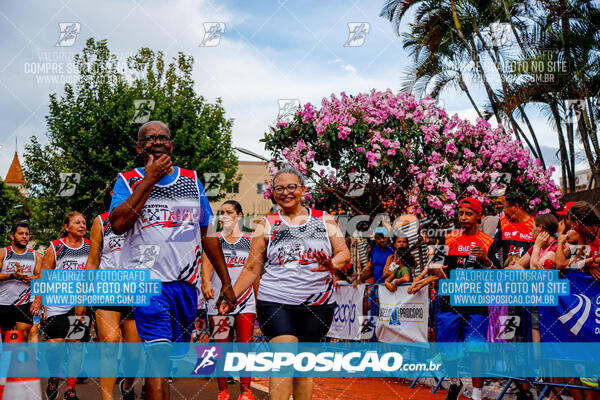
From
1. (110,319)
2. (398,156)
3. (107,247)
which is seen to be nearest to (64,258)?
(107,247)

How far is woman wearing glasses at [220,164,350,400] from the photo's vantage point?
461cm

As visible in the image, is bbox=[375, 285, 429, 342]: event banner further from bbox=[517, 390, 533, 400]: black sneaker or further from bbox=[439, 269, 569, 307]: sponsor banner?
bbox=[439, 269, 569, 307]: sponsor banner

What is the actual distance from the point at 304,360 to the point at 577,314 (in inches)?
104

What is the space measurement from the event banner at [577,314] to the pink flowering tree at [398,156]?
700 cm

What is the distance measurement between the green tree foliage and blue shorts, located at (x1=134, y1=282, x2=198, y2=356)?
18433mm

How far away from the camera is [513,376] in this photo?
21.3 feet

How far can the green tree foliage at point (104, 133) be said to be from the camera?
22.8m

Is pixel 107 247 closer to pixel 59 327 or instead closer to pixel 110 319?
pixel 110 319

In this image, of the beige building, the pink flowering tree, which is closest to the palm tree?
the pink flowering tree

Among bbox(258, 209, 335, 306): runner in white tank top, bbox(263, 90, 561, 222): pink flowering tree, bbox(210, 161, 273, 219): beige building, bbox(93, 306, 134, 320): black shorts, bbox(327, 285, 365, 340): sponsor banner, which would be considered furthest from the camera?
bbox(210, 161, 273, 219): beige building

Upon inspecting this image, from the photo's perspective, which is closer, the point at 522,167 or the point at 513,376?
the point at 513,376

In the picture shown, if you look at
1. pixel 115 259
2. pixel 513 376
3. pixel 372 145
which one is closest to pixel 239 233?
pixel 115 259

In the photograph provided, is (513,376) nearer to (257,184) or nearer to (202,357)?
(202,357)

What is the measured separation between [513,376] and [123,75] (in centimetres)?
2125
